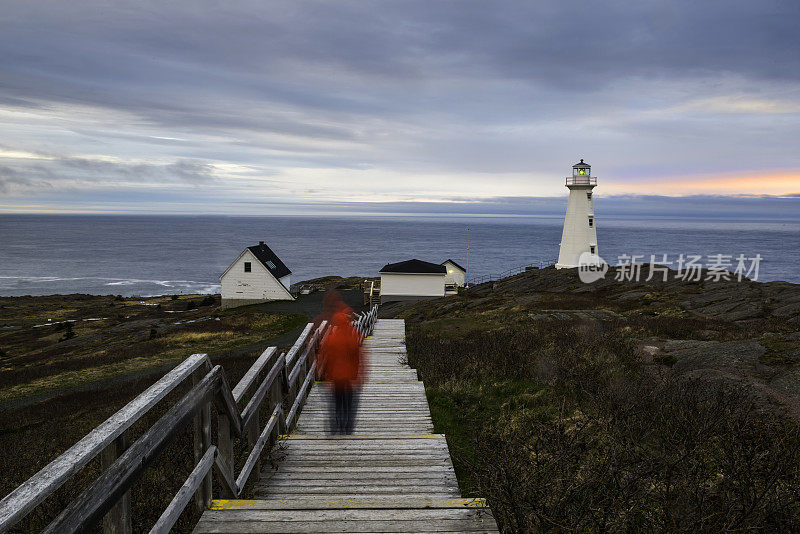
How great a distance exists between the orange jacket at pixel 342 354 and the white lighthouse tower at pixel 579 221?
45.1 meters

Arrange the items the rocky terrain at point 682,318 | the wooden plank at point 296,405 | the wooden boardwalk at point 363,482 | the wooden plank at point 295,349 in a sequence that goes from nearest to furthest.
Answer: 1. the wooden boardwalk at point 363,482
2. the wooden plank at point 296,405
3. the wooden plank at point 295,349
4. the rocky terrain at point 682,318

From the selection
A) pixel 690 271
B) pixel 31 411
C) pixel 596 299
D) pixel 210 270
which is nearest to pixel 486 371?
pixel 31 411

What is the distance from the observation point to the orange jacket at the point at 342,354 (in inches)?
263

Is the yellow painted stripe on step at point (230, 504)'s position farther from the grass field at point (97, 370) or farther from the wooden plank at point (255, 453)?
the wooden plank at point (255, 453)

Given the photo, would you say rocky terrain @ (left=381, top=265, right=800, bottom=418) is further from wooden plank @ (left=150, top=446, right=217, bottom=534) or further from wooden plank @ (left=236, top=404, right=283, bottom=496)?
wooden plank @ (left=150, top=446, right=217, bottom=534)

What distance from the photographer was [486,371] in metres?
10.1

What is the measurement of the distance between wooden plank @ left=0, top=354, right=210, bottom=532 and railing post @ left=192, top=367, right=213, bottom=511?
2.12 feet

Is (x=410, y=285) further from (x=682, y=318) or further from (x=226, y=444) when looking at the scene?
(x=226, y=444)

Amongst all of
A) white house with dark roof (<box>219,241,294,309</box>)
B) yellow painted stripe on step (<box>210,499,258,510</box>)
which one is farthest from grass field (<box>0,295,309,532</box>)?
white house with dark roof (<box>219,241,294,309</box>)

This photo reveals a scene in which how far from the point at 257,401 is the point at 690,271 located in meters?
39.5

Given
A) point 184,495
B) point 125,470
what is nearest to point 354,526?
point 184,495

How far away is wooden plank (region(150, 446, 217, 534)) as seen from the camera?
112 inches

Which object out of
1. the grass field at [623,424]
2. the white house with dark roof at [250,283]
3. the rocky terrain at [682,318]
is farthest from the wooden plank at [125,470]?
the white house with dark roof at [250,283]

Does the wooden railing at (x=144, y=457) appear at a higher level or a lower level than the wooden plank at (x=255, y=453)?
higher
